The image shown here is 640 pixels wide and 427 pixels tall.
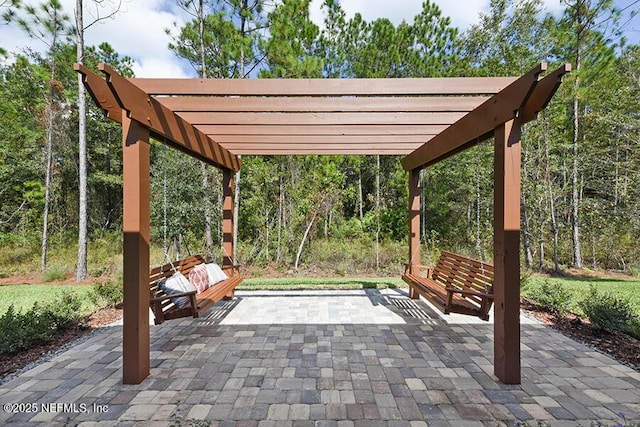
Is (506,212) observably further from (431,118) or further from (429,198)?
(429,198)

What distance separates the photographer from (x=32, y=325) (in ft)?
10.6

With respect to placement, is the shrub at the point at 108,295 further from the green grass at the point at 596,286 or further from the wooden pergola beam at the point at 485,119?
the green grass at the point at 596,286

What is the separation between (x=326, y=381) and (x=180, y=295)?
1.55m

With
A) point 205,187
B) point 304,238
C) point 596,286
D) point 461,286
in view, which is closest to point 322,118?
point 461,286

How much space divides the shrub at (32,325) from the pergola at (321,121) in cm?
159

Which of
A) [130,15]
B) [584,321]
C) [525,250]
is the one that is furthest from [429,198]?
[130,15]

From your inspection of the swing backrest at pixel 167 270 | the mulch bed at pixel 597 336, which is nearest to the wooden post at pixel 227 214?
the swing backrest at pixel 167 270

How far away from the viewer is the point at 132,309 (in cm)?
243

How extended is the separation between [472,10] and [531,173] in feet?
19.1

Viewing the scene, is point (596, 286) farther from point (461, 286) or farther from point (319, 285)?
point (319, 285)

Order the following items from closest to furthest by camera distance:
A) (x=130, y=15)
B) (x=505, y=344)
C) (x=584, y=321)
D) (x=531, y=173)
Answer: (x=505, y=344) < (x=584, y=321) < (x=130, y=15) < (x=531, y=173)

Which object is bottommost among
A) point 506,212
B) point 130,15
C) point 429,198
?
point 506,212

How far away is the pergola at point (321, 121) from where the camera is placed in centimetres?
239

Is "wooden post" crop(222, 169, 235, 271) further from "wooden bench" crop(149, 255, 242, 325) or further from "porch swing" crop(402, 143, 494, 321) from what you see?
"porch swing" crop(402, 143, 494, 321)
